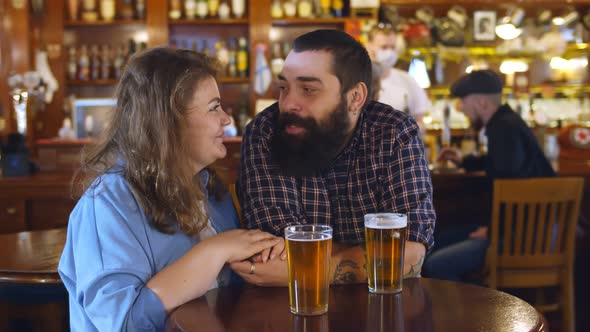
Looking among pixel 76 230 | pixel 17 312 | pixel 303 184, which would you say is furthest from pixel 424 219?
pixel 17 312

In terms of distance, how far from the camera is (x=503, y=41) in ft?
21.3

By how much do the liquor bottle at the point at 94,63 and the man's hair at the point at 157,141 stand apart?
16.2 feet

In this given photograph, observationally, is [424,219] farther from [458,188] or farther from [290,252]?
[458,188]

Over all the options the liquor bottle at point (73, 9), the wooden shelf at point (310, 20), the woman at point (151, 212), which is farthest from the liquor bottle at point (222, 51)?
the woman at point (151, 212)

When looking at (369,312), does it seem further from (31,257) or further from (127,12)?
(127,12)

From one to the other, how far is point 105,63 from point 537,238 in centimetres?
437

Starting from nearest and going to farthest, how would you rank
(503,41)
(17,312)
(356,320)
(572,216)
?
(356,320)
(17,312)
(572,216)
(503,41)

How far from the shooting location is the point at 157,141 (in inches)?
54.8

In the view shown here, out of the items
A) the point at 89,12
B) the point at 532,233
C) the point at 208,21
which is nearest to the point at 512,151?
the point at 532,233

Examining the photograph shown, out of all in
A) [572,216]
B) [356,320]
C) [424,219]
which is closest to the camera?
[356,320]

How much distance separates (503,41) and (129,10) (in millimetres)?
3446

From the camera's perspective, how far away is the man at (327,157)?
5.43 ft

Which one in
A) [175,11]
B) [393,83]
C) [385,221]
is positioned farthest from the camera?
[175,11]

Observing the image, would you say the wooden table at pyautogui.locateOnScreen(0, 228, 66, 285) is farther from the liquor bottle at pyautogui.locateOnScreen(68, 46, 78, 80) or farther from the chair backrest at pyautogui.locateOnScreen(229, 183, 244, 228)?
the liquor bottle at pyautogui.locateOnScreen(68, 46, 78, 80)
